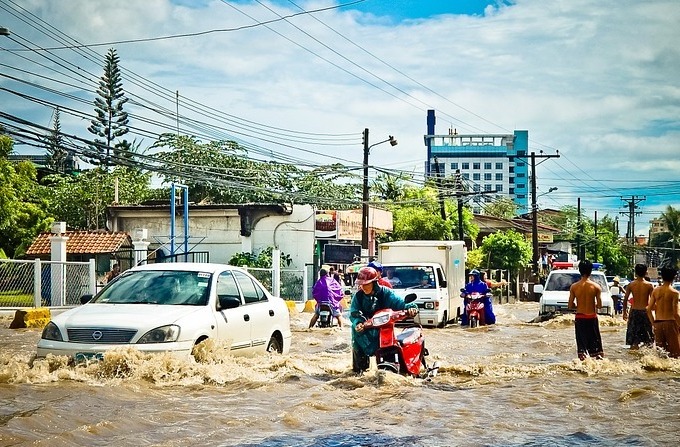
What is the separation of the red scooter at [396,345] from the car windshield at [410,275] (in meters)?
12.7

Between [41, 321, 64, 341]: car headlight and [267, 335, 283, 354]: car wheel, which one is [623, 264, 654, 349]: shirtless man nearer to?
[267, 335, 283, 354]: car wheel

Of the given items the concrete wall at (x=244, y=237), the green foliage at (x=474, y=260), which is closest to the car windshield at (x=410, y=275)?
the concrete wall at (x=244, y=237)

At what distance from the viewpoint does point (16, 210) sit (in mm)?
40500

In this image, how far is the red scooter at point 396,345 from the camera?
1000cm

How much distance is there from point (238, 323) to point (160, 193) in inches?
2045

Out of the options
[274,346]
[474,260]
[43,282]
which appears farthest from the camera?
[474,260]

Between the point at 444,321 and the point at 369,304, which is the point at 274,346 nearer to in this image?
the point at 369,304

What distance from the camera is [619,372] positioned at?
42.5 feet

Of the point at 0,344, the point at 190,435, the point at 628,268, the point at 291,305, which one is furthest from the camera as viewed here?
the point at 628,268

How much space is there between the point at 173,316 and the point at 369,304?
7.48ft

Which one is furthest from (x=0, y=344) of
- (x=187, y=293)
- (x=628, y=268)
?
(x=628, y=268)

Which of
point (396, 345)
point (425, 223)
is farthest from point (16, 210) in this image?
point (396, 345)

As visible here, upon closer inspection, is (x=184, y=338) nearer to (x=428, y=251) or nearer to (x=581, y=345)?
(x=581, y=345)

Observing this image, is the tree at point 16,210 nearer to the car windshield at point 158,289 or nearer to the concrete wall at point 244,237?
the concrete wall at point 244,237
